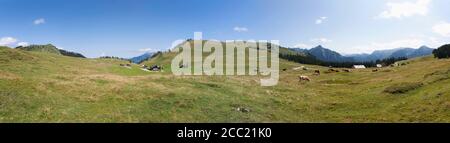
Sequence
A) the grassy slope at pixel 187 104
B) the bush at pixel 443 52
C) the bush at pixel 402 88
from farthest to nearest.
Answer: the bush at pixel 443 52
the bush at pixel 402 88
the grassy slope at pixel 187 104

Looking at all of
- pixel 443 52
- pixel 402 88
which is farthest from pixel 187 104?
pixel 443 52

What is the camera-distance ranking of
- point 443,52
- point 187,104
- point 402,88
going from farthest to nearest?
point 443,52 → point 402,88 → point 187,104

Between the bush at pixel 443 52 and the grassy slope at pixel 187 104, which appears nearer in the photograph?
the grassy slope at pixel 187 104

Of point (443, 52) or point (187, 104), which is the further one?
point (443, 52)

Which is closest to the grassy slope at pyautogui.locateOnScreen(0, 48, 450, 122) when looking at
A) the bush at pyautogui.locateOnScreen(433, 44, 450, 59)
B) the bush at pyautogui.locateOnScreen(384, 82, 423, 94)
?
the bush at pyautogui.locateOnScreen(384, 82, 423, 94)

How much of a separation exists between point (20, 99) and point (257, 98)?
83.1 feet

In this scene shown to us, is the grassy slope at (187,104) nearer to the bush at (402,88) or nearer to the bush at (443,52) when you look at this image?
the bush at (402,88)

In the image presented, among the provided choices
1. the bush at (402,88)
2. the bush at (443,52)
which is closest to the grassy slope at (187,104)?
the bush at (402,88)

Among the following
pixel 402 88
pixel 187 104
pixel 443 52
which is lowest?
pixel 187 104

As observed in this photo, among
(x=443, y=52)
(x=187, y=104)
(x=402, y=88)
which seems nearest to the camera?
(x=187, y=104)

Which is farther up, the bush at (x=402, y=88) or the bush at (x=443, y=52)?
Answer: the bush at (x=443, y=52)

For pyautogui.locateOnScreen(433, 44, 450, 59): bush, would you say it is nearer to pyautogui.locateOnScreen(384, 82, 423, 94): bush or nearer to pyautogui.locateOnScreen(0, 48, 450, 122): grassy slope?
pyautogui.locateOnScreen(384, 82, 423, 94): bush

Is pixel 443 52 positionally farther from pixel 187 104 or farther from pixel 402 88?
pixel 187 104

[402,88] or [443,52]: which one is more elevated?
[443,52]
